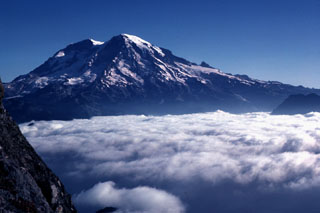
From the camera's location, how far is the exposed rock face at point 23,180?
62.9ft

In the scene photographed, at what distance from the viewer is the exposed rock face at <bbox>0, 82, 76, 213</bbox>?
754 inches

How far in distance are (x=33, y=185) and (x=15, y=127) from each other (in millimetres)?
8947

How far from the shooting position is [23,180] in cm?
2128

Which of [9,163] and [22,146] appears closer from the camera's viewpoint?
[9,163]

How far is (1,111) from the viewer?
28.1 metres

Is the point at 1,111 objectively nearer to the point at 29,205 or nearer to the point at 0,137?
the point at 0,137

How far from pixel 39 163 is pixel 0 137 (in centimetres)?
451

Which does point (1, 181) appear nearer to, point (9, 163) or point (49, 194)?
point (9, 163)

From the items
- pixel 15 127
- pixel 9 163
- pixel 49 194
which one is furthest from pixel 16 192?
pixel 15 127

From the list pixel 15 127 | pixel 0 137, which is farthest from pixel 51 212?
pixel 15 127

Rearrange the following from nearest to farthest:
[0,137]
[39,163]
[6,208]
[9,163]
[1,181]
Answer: [6,208] < [1,181] < [9,163] < [0,137] < [39,163]

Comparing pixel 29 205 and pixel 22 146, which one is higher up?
pixel 22 146

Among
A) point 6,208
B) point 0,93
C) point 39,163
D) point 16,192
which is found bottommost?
point 6,208

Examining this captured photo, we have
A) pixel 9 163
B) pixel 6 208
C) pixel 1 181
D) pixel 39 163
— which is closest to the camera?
pixel 6 208
